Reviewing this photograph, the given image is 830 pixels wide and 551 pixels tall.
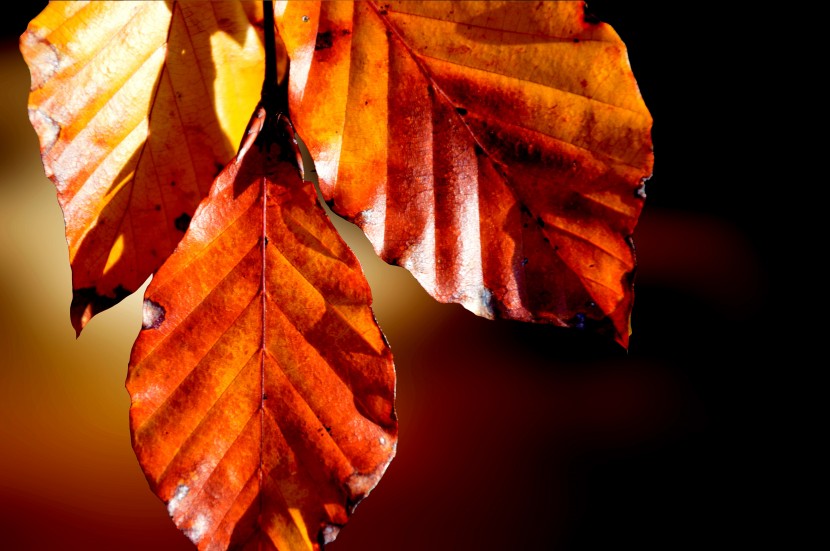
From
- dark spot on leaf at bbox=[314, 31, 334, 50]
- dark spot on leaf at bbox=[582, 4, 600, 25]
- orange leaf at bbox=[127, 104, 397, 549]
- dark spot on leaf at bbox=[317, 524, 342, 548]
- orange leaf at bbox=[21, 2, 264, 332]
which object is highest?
dark spot on leaf at bbox=[582, 4, 600, 25]

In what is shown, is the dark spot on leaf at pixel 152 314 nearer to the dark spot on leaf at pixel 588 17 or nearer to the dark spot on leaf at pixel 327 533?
the dark spot on leaf at pixel 327 533

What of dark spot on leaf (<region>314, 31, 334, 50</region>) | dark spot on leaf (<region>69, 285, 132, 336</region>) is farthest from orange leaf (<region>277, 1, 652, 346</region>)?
dark spot on leaf (<region>69, 285, 132, 336</region>)

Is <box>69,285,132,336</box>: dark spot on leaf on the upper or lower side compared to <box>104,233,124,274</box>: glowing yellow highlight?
lower

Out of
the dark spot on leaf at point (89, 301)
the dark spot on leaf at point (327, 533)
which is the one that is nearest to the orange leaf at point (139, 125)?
the dark spot on leaf at point (89, 301)

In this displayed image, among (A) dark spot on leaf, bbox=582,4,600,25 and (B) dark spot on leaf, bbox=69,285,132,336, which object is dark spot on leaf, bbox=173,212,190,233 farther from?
(A) dark spot on leaf, bbox=582,4,600,25

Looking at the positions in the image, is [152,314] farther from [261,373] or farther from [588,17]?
[588,17]

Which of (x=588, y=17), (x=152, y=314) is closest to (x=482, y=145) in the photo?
(x=588, y=17)
